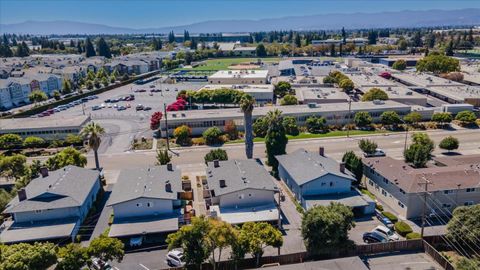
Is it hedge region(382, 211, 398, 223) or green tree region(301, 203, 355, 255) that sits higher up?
green tree region(301, 203, 355, 255)

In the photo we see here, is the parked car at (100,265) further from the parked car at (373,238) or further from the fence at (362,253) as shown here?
the parked car at (373,238)

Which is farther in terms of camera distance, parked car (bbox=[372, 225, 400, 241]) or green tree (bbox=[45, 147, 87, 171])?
green tree (bbox=[45, 147, 87, 171])

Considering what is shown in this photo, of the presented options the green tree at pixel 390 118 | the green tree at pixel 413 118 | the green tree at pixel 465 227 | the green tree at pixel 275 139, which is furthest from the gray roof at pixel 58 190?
the green tree at pixel 413 118

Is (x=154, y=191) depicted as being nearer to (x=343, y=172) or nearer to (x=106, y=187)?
(x=106, y=187)

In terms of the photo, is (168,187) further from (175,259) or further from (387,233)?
(387,233)

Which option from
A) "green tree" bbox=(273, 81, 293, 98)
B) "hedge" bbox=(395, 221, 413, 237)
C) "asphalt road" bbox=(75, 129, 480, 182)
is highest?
"green tree" bbox=(273, 81, 293, 98)

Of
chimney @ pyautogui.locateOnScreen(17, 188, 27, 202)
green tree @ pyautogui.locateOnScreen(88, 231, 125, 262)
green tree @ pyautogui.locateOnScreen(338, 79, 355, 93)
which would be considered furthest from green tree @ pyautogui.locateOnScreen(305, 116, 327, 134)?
chimney @ pyautogui.locateOnScreen(17, 188, 27, 202)

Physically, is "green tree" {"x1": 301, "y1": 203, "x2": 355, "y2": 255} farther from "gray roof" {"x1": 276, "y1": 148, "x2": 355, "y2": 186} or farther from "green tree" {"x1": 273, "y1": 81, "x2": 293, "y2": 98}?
"green tree" {"x1": 273, "y1": 81, "x2": 293, "y2": 98}
